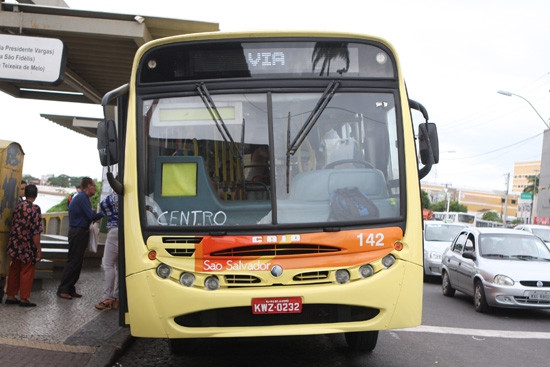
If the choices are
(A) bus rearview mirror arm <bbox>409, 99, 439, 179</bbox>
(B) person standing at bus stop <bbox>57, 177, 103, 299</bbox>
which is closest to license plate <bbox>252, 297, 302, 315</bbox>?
(A) bus rearview mirror arm <bbox>409, 99, 439, 179</bbox>

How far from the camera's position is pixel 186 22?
9.93m

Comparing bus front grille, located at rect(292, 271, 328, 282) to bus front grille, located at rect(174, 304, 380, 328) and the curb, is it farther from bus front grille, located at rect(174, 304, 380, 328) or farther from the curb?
the curb

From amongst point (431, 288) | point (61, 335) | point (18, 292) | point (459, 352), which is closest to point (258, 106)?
point (61, 335)

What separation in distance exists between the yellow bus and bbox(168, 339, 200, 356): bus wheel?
112 centimetres

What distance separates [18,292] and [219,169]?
17.2ft

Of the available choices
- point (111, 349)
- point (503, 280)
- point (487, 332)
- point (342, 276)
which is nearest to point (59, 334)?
point (111, 349)

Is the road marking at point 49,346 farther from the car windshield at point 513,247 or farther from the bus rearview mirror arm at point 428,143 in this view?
the car windshield at point 513,247

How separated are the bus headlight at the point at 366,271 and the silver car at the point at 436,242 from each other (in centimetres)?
1256

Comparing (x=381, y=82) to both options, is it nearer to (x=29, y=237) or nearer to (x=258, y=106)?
(x=258, y=106)

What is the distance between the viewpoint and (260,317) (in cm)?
604

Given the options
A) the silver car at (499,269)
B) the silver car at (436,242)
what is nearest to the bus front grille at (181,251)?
the silver car at (499,269)

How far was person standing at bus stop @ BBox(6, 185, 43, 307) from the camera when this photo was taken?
9359 mm

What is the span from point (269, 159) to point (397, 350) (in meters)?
3.55

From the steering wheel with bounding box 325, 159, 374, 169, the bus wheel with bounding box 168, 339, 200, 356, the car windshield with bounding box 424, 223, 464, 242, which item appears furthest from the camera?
the car windshield with bounding box 424, 223, 464, 242
